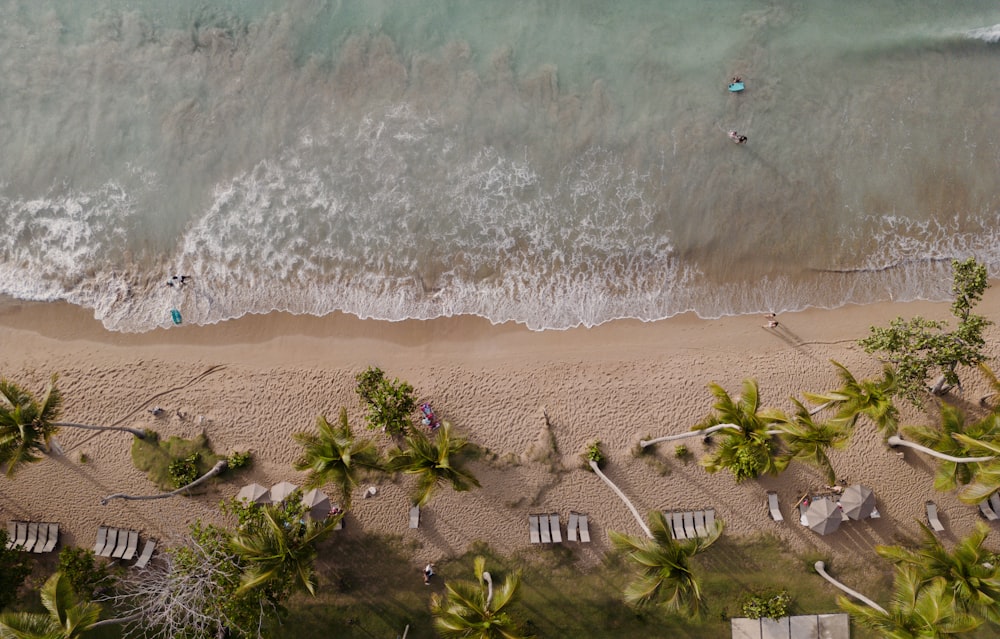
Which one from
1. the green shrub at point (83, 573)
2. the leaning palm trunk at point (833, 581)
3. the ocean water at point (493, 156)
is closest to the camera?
the green shrub at point (83, 573)

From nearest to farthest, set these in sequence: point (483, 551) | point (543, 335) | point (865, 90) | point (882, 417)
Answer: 1. point (882, 417)
2. point (483, 551)
3. point (543, 335)
4. point (865, 90)

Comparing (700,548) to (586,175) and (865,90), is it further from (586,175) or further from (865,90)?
(865,90)

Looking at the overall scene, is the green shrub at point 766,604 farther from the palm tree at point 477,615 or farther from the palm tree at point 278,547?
the palm tree at point 278,547

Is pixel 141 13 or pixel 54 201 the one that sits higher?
pixel 141 13

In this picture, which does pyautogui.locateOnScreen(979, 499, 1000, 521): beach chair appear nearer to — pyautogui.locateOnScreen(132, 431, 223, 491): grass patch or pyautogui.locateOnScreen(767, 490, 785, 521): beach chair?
pyautogui.locateOnScreen(767, 490, 785, 521): beach chair

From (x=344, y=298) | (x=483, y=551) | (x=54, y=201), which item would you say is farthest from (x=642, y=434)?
(x=54, y=201)

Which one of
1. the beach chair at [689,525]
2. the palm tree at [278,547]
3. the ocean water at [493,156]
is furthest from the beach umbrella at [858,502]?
the palm tree at [278,547]
